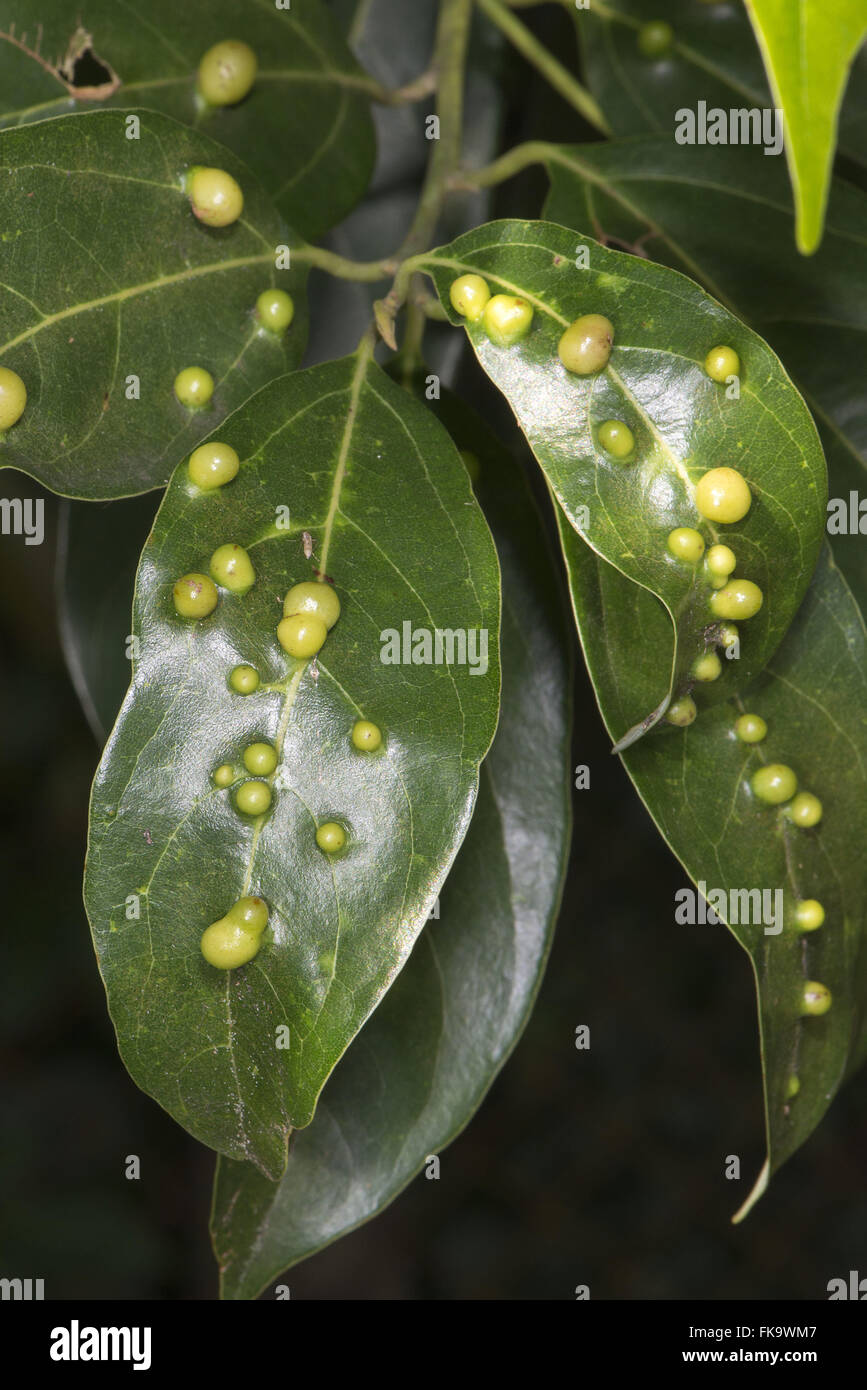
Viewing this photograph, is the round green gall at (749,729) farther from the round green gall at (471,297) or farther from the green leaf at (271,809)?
the round green gall at (471,297)

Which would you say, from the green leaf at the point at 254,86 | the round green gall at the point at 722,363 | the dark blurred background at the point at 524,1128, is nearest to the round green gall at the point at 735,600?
the round green gall at the point at 722,363

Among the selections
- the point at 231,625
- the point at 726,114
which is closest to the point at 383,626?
the point at 231,625

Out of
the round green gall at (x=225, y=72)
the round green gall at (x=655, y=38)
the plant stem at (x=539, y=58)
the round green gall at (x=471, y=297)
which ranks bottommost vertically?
the round green gall at (x=471, y=297)

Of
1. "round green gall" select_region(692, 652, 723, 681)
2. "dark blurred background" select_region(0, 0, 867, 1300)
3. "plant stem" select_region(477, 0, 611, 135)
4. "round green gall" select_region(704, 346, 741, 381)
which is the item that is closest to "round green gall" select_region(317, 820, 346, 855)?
"round green gall" select_region(692, 652, 723, 681)

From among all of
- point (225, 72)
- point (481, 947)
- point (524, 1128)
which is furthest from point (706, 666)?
point (524, 1128)

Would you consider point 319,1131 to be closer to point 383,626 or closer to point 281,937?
point 281,937

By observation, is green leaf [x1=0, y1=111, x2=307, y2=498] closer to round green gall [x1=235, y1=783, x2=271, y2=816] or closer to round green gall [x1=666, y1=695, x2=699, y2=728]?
round green gall [x1=235, y1=783, x2=271, y2=816]
